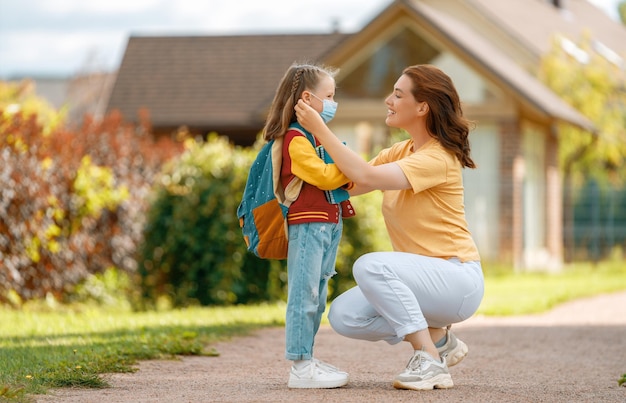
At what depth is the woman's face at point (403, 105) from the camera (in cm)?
584

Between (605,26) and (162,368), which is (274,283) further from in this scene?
(605,26)

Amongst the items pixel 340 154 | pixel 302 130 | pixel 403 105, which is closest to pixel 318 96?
pixel 302 130

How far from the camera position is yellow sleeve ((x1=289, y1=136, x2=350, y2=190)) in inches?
215

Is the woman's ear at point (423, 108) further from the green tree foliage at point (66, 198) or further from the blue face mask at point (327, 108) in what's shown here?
the green tree foliage at point (66, 198)

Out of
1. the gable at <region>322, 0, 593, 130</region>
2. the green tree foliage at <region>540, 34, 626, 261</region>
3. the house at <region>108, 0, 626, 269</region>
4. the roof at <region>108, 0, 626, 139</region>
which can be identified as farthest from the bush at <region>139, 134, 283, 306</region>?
the green tree foliage at <region>540, 34, 626, 261</region>

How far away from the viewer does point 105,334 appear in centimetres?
855

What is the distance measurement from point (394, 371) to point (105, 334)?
2.62m

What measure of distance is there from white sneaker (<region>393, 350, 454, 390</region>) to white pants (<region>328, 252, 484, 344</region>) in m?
0.14

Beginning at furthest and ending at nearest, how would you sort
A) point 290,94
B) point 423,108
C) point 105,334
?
1. point 105,334
2. point 423,108
3. point 290,94

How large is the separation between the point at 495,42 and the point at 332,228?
69.7ft

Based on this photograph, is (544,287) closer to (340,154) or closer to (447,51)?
(447,51)

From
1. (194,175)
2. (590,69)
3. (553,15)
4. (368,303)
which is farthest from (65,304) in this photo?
(553,15)

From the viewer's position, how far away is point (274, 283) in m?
12.1

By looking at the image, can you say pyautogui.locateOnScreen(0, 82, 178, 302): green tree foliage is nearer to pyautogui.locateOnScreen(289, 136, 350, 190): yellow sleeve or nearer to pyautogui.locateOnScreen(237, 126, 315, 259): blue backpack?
pyautogui.locateOnScreen(237, 126, 315, 259): blue backpack
